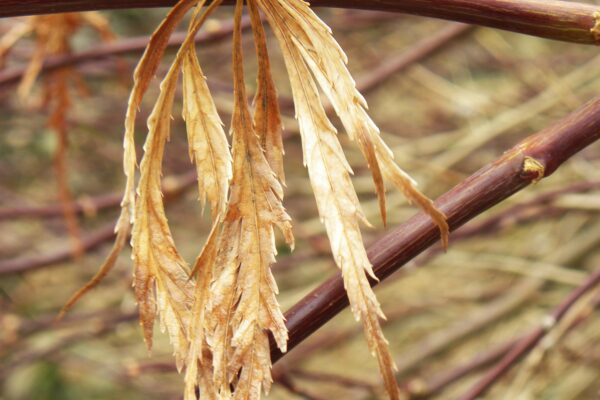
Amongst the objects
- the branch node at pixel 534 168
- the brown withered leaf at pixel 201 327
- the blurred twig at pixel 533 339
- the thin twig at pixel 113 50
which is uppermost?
the branch node at pixel 534 168

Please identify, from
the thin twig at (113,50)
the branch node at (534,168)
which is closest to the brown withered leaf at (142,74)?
the branch node at (534,168)

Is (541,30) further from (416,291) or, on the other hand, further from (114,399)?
(114,399)

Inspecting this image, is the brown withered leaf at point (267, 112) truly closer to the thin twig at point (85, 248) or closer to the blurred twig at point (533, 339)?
the blurred twig at point (533, 339)

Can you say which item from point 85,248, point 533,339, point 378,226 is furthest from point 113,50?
point 378,226

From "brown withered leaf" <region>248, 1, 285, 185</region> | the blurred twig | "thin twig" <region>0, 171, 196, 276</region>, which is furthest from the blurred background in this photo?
"brown withered leaf" <region>248, 1, 285, 185</region>

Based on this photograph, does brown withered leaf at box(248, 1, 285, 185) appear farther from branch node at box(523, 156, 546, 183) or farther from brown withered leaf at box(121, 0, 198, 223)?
branch node at box(523, 156, 546, 183)

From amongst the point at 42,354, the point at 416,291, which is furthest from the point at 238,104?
the point at 416,291
